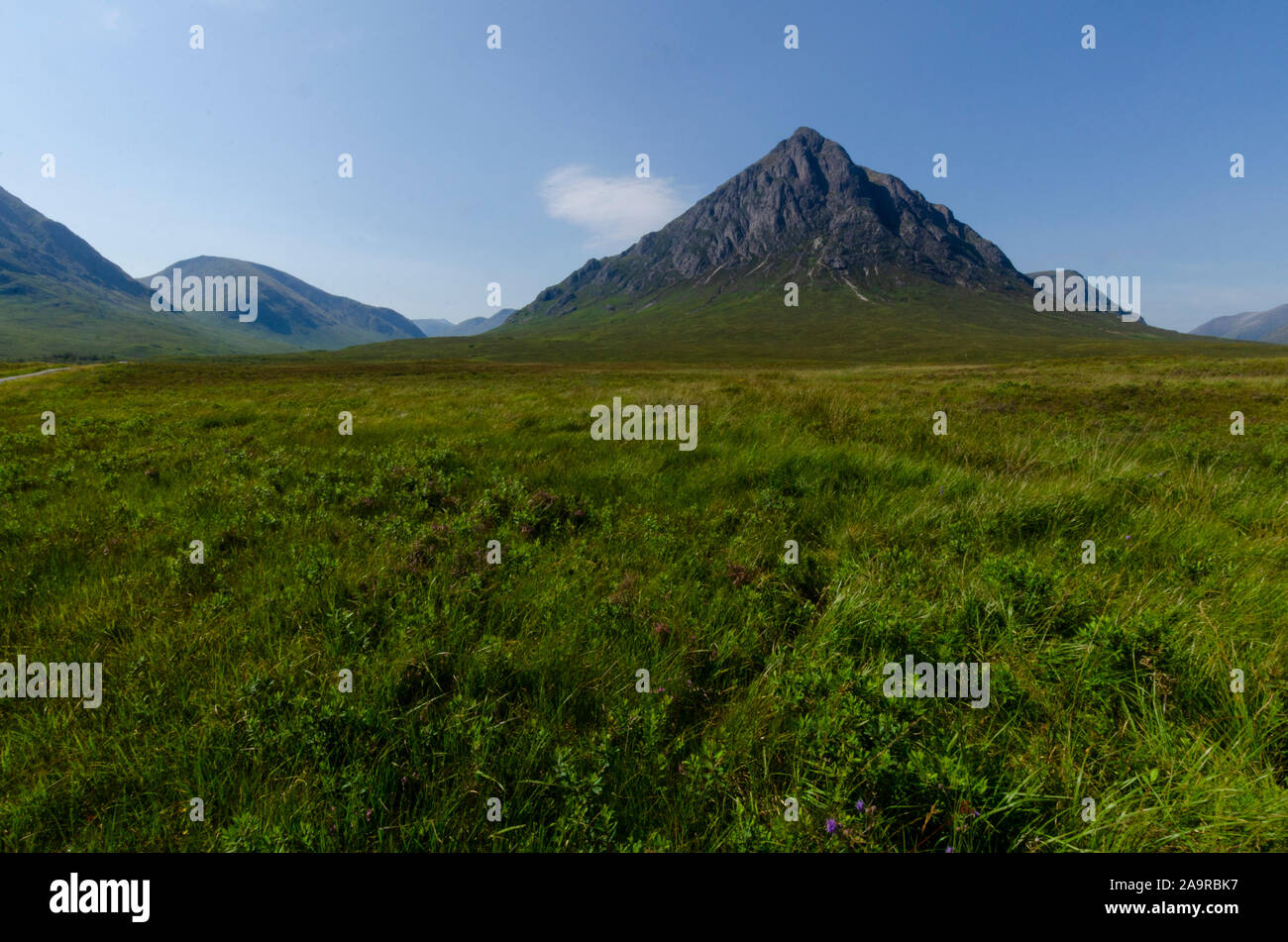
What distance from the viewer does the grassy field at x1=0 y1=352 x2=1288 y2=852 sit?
2.14 meters

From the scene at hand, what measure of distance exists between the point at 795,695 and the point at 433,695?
2.14m

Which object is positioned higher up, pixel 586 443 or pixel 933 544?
pixel 586 443

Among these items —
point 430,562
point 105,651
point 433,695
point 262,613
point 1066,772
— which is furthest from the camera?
point 430,562

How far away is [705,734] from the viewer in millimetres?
2629

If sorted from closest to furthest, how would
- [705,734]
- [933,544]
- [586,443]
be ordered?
[705,734], [933,544], [586,443]

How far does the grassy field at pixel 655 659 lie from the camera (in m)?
2.14

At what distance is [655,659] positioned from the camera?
317 cm
